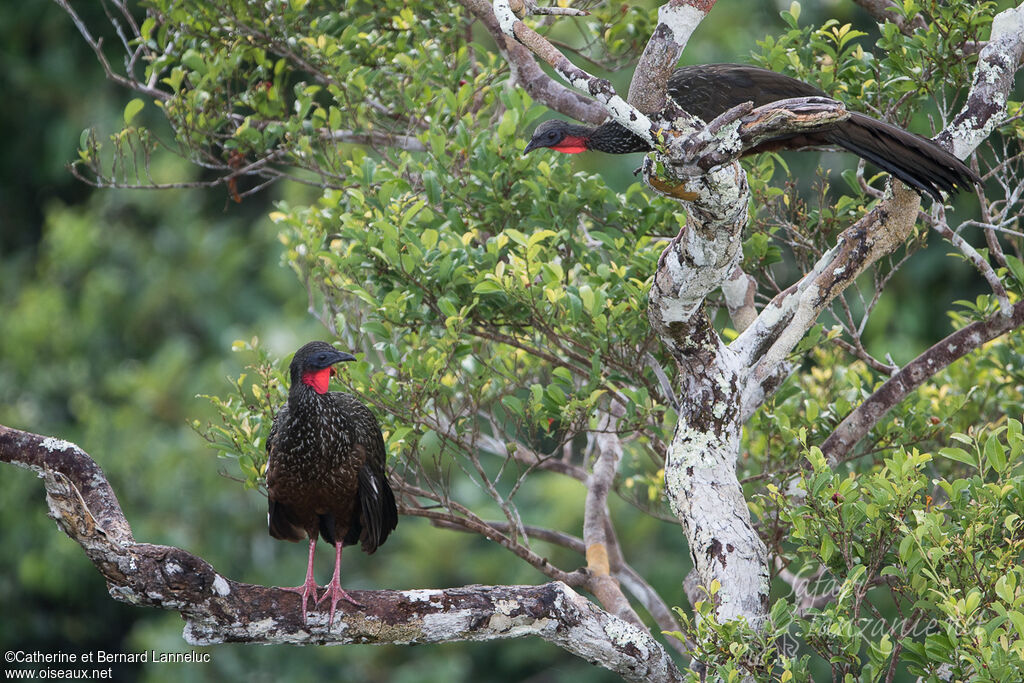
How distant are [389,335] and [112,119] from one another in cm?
867

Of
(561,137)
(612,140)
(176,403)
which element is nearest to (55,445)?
(561,137)

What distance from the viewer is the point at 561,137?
5.01 m

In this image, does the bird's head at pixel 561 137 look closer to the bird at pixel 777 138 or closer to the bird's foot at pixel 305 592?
the bird at pixel 777 138

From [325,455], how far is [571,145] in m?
1.85

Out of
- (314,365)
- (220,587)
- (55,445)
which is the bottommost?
(220,587)

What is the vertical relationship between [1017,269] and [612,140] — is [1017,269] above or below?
below

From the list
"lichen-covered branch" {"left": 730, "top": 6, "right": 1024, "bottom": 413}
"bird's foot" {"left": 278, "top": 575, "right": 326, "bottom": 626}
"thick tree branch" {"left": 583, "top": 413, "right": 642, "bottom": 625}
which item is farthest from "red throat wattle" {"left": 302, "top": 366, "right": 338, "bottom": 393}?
"lichen-covered branch" {"left": 730, "top": 6, "right": 1024, "bottom": 413}

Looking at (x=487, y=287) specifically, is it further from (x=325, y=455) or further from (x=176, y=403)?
(x=176, y=403)

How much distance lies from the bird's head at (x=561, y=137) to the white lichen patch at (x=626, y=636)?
7.32 feet

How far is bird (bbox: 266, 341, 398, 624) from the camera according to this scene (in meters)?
4.20

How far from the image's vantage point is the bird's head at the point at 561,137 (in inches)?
196

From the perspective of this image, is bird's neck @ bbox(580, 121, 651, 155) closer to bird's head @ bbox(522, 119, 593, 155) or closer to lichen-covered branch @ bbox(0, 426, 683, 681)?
bird's head @ bbox(522, 119, 593, 155)

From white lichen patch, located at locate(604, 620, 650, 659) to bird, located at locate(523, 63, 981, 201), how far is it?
157cm

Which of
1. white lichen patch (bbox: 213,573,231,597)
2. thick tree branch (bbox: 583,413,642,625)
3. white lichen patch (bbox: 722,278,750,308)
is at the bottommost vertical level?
thick tree branch (bbox: 583,413,642,625)
